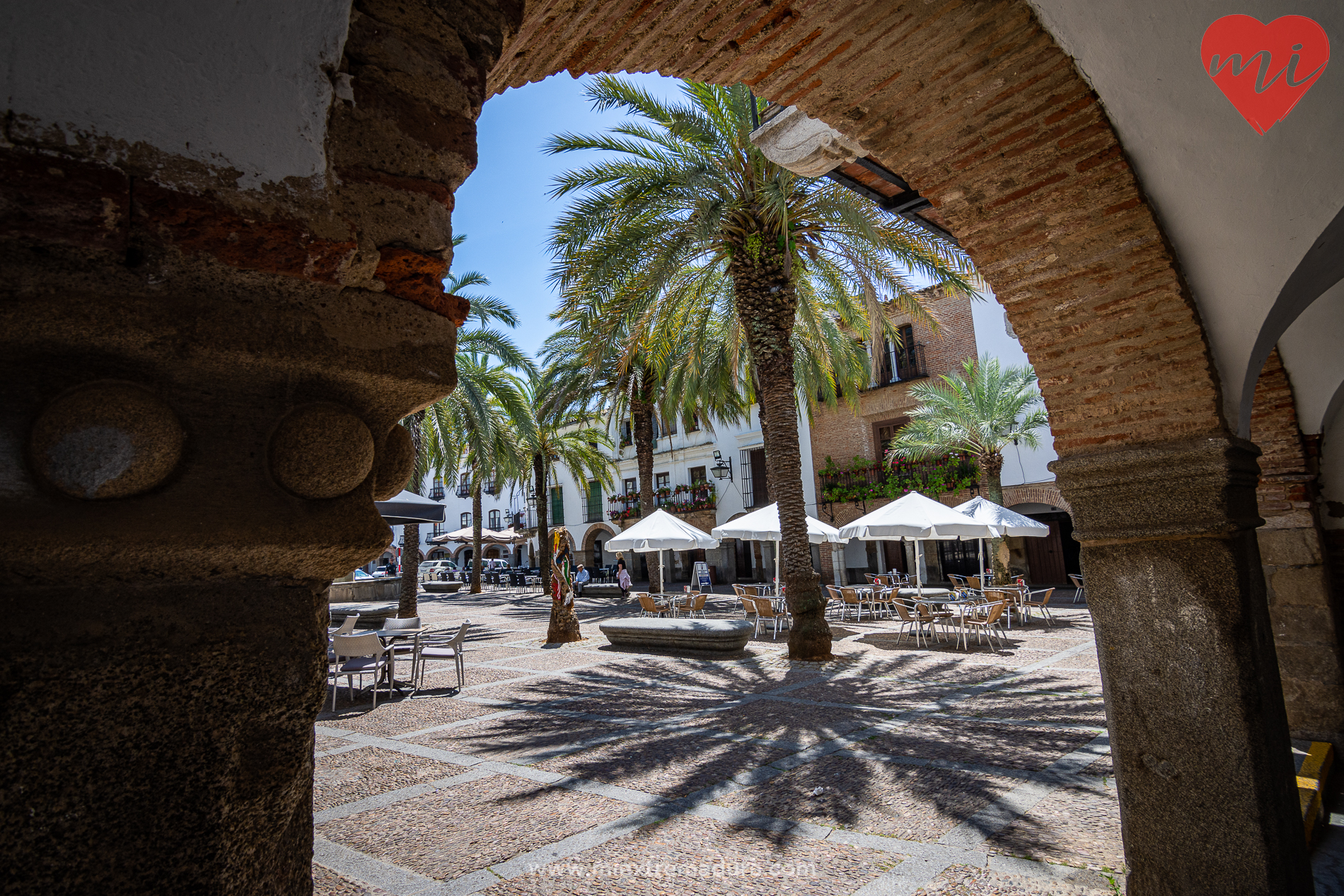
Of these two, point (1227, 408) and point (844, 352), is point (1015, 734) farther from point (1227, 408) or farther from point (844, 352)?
point (844, 352)

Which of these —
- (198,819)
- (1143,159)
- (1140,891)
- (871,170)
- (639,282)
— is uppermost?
(639,282)

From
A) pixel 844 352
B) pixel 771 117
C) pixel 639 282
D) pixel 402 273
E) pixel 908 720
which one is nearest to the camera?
pixel 402 273

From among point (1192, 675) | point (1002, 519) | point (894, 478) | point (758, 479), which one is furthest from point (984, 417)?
point (1192, 675)

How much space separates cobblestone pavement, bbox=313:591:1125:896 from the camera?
3.38m

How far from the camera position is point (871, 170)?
17.3 ft

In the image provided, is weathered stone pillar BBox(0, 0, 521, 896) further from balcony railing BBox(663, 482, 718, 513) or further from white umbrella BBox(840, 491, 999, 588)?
balcony railing BBox(663, 482, 718, 513)

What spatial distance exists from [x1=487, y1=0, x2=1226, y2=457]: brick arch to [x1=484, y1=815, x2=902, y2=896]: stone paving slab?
7.56 feet

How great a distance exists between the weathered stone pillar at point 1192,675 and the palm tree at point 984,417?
12936 mm

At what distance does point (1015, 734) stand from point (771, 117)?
5.00 metres

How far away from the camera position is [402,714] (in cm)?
701

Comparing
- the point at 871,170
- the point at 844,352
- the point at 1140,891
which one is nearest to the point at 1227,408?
the point at 1140,891

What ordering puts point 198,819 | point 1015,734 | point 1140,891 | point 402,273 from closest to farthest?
point 198,819, point 402,273, point 1140,891, point 1015,734

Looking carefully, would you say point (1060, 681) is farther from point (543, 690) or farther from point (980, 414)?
point (980, 414)

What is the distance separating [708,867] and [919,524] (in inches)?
390
